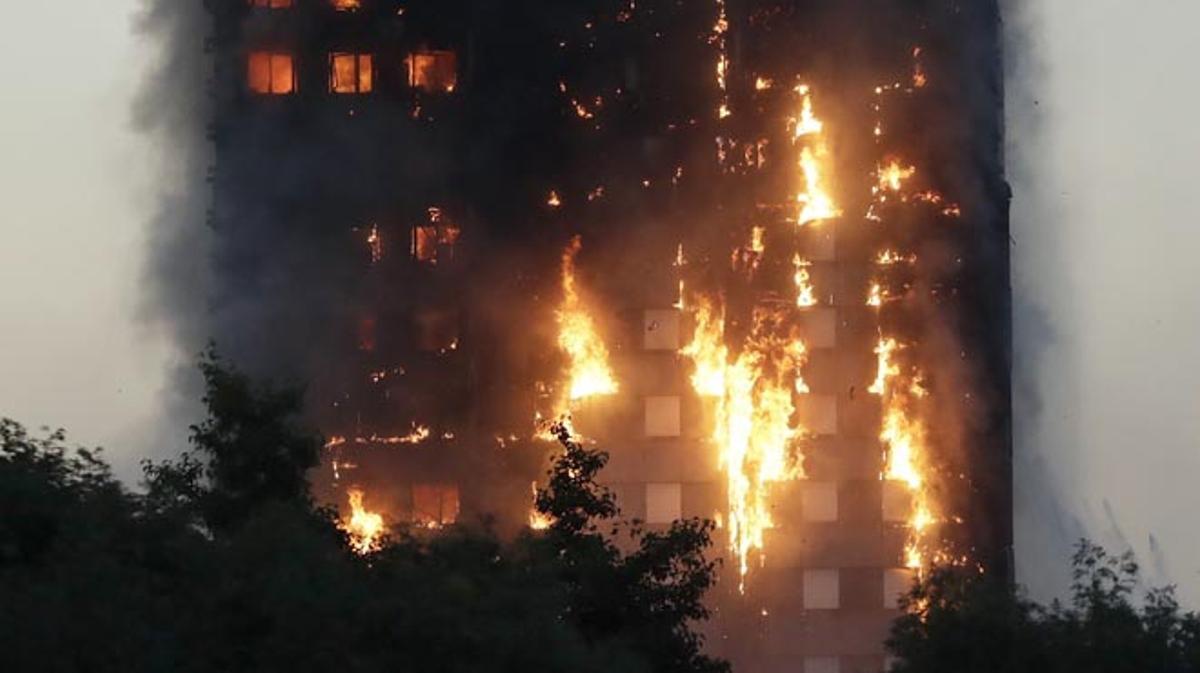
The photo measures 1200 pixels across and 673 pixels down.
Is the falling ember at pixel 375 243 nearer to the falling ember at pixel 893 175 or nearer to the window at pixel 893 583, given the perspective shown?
the falling ember at pixel 893 175

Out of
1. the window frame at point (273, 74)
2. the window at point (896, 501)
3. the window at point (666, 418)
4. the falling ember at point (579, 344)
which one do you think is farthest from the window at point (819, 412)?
the window frame at point (273, 74)

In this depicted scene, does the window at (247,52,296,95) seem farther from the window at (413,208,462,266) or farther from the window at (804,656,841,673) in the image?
the window at (804,656,841,673)

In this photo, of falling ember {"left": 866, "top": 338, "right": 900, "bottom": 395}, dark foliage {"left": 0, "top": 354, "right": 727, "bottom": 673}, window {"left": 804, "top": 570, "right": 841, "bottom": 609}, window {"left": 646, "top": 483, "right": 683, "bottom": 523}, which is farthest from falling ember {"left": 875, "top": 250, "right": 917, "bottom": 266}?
dark foliage {"left": 0, "top": 354, "right": 727, "bottom": 673}

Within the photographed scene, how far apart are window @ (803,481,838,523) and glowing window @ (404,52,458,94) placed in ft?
33.2

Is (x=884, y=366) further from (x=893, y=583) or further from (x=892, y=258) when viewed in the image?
(x=893, y=583)

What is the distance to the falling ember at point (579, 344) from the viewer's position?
60344 mm

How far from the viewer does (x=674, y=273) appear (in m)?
60.6

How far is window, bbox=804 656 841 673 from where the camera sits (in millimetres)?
60875

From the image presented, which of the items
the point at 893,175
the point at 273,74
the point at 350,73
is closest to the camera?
the point at 350,73

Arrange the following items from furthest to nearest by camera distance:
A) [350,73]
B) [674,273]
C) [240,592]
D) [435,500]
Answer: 1. [674,273]
2. [350,73]
3. [435,500]
4. [240,592]

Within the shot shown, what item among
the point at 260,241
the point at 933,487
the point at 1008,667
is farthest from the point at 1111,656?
the point at 260,241

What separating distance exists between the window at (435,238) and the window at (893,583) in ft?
33.0

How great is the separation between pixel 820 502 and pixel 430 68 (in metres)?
10.8

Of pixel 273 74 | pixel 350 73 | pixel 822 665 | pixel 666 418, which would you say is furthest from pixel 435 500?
pixel 273 74
